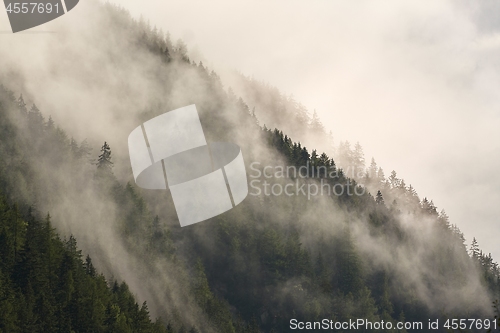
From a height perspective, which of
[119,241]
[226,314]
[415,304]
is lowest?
[415,304]

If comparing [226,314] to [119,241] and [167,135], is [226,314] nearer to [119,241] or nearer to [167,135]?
[119,241]

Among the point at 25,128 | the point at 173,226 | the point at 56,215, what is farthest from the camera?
the point at 173,226

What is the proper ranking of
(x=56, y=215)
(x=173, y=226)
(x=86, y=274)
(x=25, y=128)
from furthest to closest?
(x=173, y=226) < (x=25, y=128) < (x=56, y=215) < (x=86, y=274)

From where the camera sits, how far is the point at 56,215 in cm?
15612

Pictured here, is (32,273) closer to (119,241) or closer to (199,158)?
(119,241)

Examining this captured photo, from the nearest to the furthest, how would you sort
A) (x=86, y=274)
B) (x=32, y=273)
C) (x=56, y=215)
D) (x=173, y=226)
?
(x=32, y=273) < (x=86, y=274) < (x=56, y=215) < (x=173, y=226)

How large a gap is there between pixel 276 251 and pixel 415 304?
42.6 m

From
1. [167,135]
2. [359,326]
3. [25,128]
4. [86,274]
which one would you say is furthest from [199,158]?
[86,274]

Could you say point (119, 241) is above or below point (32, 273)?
below

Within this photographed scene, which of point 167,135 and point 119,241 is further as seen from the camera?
point 167,135

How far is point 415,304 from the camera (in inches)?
7820

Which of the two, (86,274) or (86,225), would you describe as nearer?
(86,274)

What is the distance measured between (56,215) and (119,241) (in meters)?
15.6

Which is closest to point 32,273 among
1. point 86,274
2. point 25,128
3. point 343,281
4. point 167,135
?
point 86,274
